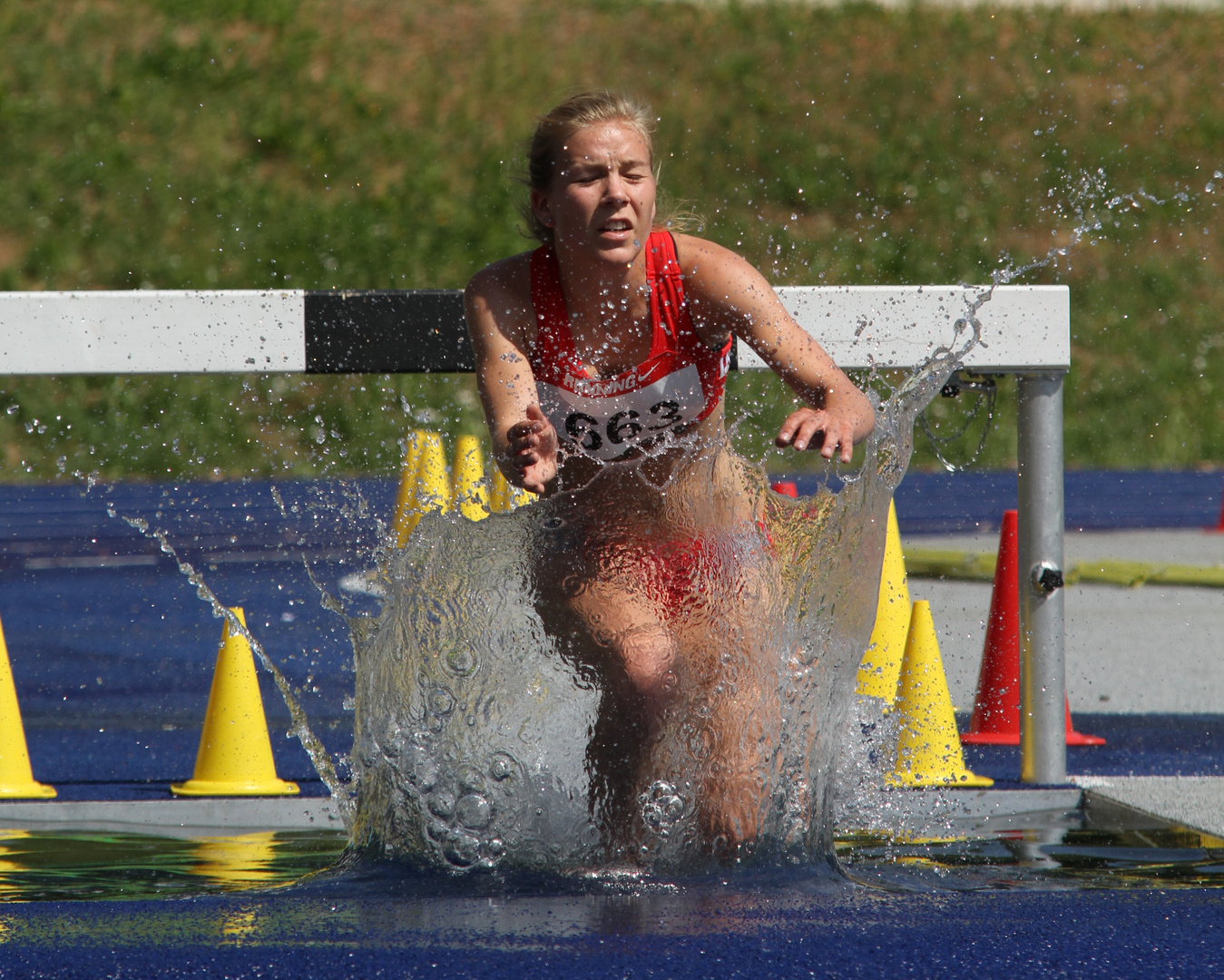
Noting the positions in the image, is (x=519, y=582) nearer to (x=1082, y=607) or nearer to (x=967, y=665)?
(x=967, y=665)

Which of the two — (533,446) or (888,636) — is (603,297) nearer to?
(533,446)

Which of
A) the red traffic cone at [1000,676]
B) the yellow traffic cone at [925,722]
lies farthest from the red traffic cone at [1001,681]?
the yellow traffic cone at [925,722]

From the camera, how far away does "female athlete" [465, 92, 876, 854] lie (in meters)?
3.13

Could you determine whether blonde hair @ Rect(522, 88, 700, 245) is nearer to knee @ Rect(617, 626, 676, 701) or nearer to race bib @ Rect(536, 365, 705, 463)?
race bib @ Rect(536, 365, 705, 463)

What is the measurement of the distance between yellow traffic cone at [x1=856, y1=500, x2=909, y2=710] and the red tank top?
57.5 inches

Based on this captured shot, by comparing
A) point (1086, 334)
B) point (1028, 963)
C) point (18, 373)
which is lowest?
point (1028, 963)

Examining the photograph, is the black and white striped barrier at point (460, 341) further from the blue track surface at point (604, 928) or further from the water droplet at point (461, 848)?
the water droplet at point (461, 848)

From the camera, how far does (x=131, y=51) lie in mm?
23188

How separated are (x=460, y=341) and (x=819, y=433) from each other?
1220mm

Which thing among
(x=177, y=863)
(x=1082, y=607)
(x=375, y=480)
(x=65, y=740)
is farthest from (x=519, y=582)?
(x=375, y=480)

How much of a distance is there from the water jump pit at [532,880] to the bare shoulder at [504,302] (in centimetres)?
57

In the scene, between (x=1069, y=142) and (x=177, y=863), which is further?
(x=1069, y=142)

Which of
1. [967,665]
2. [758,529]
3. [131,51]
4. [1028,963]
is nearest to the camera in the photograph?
[1028,963]

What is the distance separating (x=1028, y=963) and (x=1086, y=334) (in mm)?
20009
